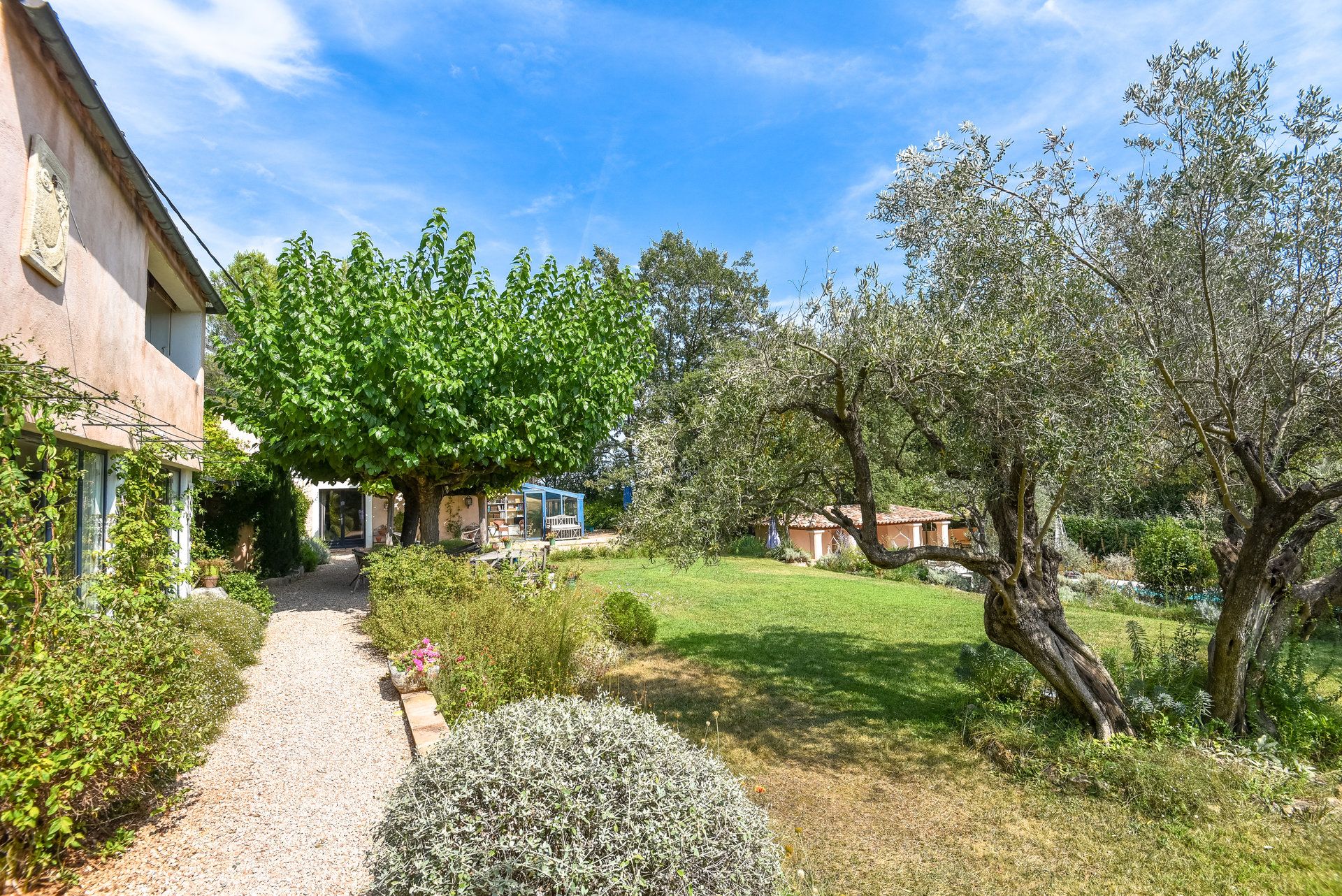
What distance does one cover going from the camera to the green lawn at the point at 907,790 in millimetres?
4480

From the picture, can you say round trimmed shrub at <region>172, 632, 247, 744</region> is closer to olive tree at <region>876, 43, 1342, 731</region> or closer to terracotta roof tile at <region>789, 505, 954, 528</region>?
olive tree at <region>876, 43, 1342, 731</region>

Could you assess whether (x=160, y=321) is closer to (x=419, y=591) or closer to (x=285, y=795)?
(x=419, y=591)

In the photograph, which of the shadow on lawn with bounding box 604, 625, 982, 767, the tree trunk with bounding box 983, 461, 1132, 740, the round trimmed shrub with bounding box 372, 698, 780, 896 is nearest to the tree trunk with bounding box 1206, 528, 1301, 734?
the tree trunk with bounding box 983, 461, 1132, 740

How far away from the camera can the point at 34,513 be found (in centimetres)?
374

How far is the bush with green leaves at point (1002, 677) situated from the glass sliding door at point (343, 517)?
27180mm

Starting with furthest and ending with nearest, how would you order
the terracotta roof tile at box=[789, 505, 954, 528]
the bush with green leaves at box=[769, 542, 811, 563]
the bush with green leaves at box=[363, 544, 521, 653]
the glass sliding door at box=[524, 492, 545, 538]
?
the glass sliding door at box=[524, 492, 545, 538] < the bush with green leaves at box=[769, 542, 811, 563] < the terracotta roof tile at box=[789, 505, 954, 528] < the bush with green leaves at box=[363, 544, 521, 653]

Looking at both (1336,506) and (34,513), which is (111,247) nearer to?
(34,513)

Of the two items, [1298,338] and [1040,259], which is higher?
[1040,259]

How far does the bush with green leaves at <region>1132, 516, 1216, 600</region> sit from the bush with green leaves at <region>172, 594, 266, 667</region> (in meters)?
17.8

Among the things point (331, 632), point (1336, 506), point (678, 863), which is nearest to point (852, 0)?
point (1336, 506)

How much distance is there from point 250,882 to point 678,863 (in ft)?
8.72

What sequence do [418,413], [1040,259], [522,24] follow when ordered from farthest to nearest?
[418,413] → [522,24] → [1040,259]

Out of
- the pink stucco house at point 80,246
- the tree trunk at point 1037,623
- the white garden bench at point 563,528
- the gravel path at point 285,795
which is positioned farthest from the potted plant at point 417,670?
the white garden bench at point 563,528

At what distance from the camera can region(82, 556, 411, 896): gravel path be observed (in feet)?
12.0
